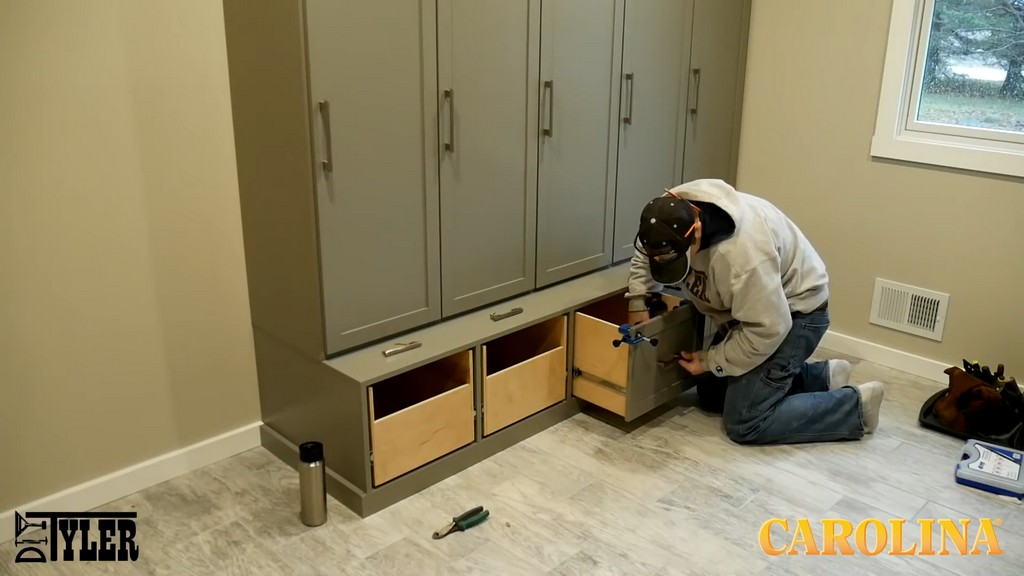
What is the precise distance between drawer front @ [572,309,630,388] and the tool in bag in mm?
680

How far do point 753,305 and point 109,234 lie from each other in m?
1.88

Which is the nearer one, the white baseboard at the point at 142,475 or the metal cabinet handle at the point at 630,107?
the white baseboard at the point at 142,475

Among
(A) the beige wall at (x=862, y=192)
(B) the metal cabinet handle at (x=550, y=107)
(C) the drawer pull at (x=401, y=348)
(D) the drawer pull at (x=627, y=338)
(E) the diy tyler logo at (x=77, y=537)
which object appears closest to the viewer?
(E) the diy tyler logo at (x=77, y=537)

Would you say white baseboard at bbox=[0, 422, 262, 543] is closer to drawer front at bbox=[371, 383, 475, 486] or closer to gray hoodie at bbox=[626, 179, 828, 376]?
drawer front at bbox=[371, 383, 475, 486]

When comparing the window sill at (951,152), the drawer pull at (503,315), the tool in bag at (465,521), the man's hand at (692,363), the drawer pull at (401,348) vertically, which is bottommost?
the tool in bag at (465,521)

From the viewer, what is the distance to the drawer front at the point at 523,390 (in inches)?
111

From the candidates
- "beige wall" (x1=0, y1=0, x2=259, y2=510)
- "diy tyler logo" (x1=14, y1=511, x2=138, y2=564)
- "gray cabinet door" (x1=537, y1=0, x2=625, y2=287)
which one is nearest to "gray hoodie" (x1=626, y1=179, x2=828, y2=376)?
"gray cabinet door" (x1=537, y1=0, x2=625, y2=287)

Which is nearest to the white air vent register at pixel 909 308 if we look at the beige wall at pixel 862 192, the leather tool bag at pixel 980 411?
the beige wall at pixel 862 192

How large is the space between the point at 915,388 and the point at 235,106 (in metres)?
2.66

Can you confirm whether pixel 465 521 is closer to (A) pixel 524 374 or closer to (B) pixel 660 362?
(A) pixel 524 374

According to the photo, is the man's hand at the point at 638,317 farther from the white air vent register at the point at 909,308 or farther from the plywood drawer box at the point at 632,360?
the white air vent register at the point at 909,308

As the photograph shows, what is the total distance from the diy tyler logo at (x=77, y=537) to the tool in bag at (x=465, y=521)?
0.82 m

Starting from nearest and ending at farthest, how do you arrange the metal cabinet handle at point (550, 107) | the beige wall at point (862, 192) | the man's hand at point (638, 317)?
the metal cabinet handle at point (550, 107)
the man's hand at point (638, 317)
the beige wall at point (862, 192)

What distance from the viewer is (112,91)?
7.69ft
